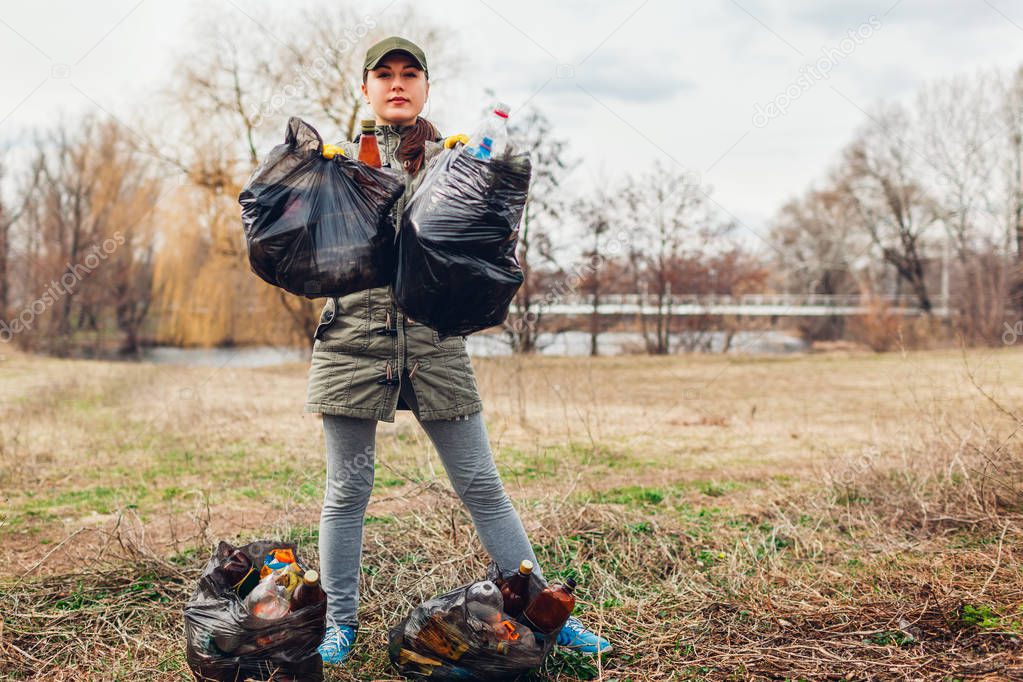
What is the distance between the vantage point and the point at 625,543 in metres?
3.70

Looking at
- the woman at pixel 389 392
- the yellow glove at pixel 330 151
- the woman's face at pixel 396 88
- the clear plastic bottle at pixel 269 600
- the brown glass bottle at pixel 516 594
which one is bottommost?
the brown glass bottle at pixel 516 594

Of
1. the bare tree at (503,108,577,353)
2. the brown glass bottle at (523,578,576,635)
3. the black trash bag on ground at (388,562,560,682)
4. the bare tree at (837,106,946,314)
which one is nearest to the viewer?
the black trash bag on ground at (388,562,560,682)

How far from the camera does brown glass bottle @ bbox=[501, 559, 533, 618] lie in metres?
2.47

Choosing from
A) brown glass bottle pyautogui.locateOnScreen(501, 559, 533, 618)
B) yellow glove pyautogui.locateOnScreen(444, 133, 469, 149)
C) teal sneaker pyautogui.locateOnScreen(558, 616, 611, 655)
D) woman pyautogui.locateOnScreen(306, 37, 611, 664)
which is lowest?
teal sneaker pyautogui.locateOnScreen(558, 616, 611, 655)

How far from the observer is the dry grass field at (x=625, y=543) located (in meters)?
2.65

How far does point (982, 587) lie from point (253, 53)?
58.3 ft

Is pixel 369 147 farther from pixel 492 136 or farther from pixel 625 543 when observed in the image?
pixel 625 543

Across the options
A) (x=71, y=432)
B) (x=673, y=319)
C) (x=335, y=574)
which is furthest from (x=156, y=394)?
(x=673, y=319)

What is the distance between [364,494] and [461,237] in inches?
39.3

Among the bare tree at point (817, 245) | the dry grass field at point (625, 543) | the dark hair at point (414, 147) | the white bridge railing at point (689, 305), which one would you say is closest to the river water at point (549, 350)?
the white bridge railing at point (689, 305)

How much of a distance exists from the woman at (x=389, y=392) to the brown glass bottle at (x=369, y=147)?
7cm

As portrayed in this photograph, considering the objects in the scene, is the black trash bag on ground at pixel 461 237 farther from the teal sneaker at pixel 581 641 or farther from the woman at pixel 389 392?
the teal sneaker at pixel 581 641

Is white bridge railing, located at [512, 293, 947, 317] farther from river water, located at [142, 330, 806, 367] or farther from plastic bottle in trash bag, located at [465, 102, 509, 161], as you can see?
plastic bottle in trash bag, located at [465, 102, 509, 161]

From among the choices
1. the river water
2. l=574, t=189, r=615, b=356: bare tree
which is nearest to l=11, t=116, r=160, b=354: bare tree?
the river water
